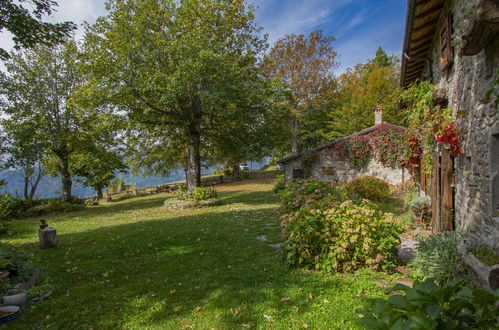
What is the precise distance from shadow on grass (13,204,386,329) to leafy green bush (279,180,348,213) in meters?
1.26

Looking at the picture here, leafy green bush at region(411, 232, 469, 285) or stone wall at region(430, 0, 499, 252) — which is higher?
stone wall at region(430, 0, 499, 252)

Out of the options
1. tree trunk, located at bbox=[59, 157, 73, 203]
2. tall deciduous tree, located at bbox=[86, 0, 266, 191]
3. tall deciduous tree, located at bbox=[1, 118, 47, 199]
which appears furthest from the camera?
tree trunk, located at bbox=[59, 157, 73, 203]

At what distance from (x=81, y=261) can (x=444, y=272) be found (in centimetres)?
726

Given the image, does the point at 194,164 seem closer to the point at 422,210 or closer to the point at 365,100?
the point at 422,210

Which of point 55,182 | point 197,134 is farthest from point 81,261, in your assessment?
point 55,182

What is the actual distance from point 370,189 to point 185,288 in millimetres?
11224

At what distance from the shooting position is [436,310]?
1.22 meters

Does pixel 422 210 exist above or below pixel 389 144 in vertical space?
below

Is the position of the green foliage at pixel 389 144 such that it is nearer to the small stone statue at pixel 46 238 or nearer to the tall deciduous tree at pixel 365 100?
the tall deciduous tree at pixel 365 100

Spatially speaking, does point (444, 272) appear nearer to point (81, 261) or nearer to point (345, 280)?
point (345, 280)

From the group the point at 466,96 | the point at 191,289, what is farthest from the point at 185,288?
the point at 466,96

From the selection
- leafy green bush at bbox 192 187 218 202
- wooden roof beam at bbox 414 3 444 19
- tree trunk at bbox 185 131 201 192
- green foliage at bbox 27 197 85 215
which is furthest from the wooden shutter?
green foliage at bbox 27 197 85 215

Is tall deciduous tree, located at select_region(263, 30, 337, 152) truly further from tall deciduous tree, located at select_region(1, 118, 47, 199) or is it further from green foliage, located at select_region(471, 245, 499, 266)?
green foliage, located at select_region(471, 245, 499, 266)

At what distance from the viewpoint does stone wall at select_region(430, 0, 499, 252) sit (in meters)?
3.69
